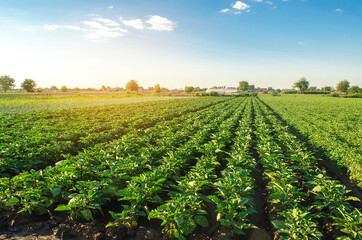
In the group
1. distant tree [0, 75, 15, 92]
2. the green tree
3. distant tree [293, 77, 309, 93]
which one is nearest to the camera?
distant tree [0, 75, 15, 92]

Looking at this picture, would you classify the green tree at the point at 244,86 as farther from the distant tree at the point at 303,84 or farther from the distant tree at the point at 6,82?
the distant tree at the point at 6,82

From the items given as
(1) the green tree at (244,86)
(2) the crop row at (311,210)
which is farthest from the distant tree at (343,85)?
(2) the crop row at (311,210)

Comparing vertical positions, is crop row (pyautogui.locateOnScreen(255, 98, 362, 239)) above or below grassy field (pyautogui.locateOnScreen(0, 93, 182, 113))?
below

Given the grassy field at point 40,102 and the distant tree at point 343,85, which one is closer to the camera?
the grassy field at point 40,102

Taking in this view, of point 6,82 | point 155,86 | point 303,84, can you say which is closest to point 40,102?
point 6,82

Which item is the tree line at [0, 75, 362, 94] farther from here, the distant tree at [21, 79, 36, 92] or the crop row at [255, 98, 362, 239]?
the crop row at [255, 98, 362, 239]

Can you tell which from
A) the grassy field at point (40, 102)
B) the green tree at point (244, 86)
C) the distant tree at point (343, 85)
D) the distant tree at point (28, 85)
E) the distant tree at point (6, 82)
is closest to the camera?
the grassy field at point (40, 102)

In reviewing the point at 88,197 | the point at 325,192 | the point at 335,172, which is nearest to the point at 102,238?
the point at 88,197

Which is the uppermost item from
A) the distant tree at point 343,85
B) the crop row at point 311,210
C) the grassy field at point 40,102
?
the distant tree at point 343,85

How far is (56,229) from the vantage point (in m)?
3.45

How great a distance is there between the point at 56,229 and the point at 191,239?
251cm

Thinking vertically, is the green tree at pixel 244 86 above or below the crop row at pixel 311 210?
above

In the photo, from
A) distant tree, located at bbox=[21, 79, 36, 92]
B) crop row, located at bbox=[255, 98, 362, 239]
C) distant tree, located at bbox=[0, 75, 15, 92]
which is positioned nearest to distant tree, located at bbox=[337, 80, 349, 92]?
crop row, located at bbox=[255, 98, 362, 239]

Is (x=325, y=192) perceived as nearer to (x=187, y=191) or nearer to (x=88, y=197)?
(x=187, y=191)
